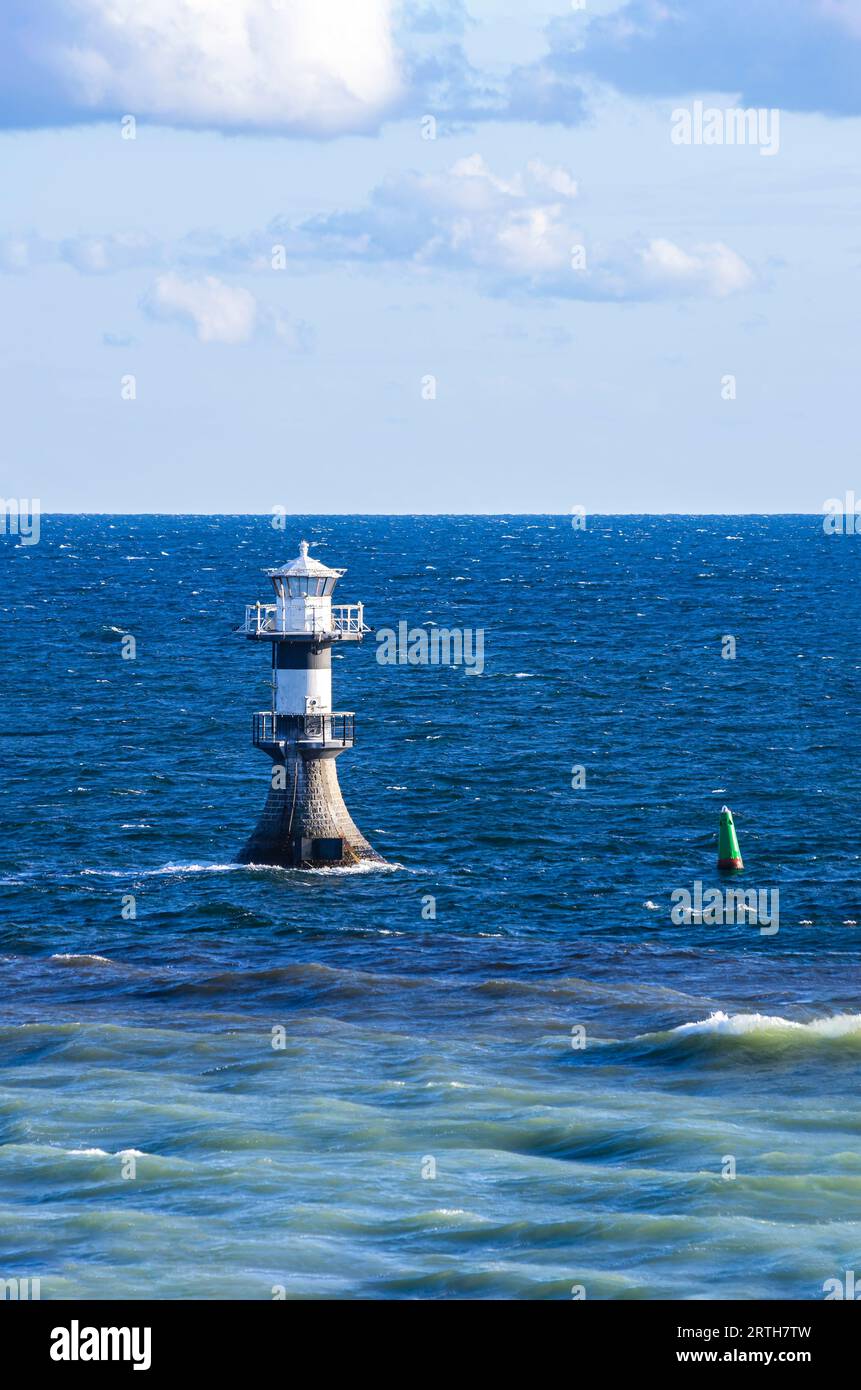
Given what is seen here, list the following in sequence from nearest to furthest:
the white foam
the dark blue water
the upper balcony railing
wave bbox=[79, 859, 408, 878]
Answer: the dark blue water, the white foam, the upper balcony railing, wave bbox=[79, 859, 408, 878]

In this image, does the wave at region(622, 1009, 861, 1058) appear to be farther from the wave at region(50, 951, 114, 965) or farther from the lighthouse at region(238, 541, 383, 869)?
the lighthouse at region(238, 541, 383, 869)

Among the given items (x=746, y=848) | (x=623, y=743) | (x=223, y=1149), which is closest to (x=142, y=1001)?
(x=223, y=1149)

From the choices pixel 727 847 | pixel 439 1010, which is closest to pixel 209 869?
pixel 727 847

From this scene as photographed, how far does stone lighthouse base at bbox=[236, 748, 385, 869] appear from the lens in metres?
53.8

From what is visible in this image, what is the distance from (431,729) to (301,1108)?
53.5 metres

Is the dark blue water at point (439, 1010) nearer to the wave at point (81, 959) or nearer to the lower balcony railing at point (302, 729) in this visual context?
the wave at point (81, 959)

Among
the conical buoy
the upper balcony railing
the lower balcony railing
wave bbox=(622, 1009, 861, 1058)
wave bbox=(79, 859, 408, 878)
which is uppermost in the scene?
the upper balcony railing

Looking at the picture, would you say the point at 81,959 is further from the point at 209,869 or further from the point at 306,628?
the point at 209,869

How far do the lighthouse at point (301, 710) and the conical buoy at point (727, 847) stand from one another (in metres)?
12.3

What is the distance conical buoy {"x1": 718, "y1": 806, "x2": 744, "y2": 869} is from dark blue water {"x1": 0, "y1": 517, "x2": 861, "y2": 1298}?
1.14 meters

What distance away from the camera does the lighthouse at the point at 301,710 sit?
175 ft

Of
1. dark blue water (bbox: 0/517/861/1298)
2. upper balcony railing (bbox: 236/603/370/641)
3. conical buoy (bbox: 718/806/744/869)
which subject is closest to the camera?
dark blue water (bbox: 0/517/861/1298)

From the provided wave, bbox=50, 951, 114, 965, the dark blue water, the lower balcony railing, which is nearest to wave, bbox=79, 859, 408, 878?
the dark blue water

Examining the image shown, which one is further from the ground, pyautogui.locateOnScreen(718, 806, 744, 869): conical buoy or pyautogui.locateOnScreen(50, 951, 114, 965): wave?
pyautogui.locateOnScreen(718, 806, 744, 869): conical buoy
